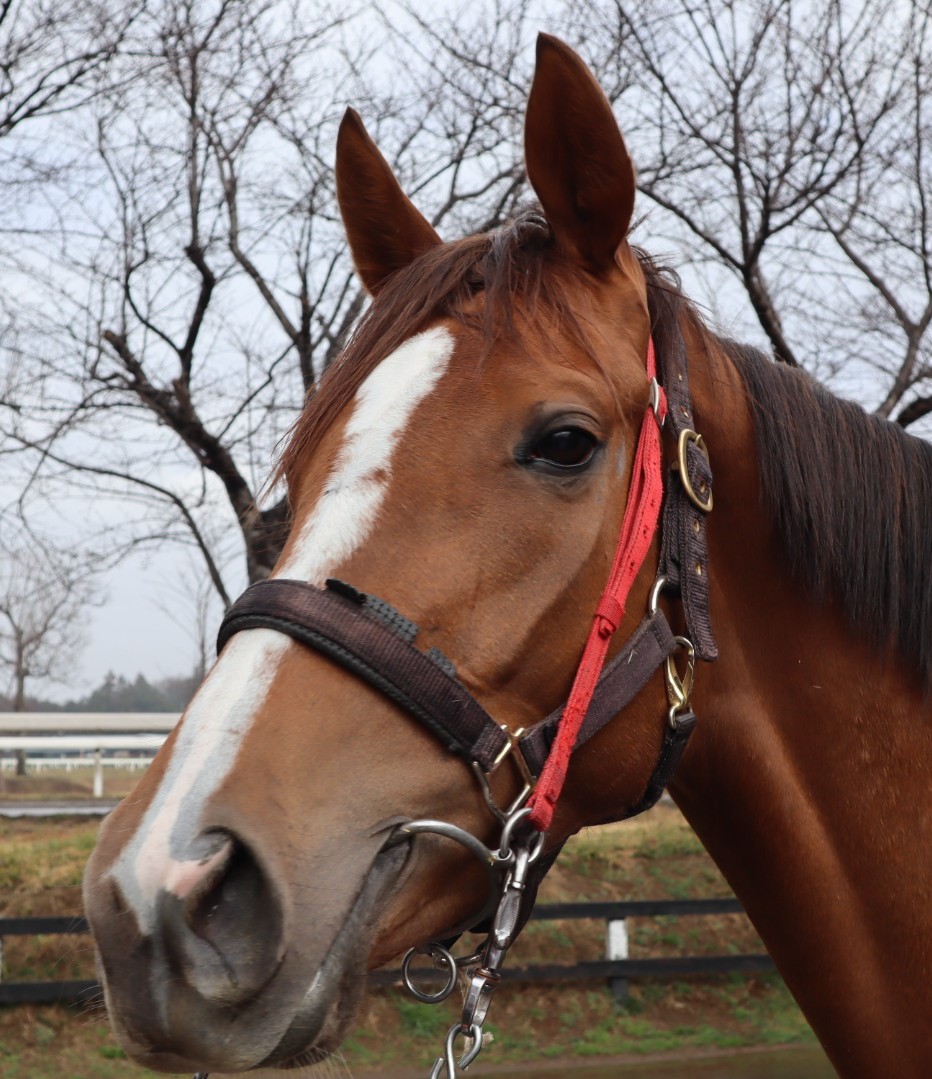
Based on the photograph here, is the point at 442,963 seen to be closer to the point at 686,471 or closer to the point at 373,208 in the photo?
the point at 686,471

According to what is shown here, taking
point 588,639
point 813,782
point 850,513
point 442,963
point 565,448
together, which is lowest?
point 442,963

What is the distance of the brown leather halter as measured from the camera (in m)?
1.71

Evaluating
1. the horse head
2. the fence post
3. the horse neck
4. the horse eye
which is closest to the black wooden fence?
the fence post

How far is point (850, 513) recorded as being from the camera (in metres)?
2.37

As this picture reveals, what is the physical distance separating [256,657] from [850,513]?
1410 mm

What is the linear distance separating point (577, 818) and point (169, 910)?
865 millimetres

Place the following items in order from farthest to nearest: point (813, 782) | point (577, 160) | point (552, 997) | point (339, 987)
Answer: point (552, 997) < point (813, 782) < point (577, 160) < point (339, 987)

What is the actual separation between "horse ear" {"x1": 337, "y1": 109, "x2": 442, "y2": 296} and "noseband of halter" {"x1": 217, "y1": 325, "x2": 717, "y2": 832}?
2.42 feet

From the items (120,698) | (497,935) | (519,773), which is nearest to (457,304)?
(519,773)

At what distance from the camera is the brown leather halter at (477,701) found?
5.61 feet

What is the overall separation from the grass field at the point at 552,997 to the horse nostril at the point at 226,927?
6387mm

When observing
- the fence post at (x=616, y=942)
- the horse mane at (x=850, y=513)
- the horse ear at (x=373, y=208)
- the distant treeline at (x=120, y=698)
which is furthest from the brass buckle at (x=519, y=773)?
the distant treeline at (x=120, y=698)

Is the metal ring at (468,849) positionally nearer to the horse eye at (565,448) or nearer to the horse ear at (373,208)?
the horse eye at (565,448)

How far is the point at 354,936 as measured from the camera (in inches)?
63.4
